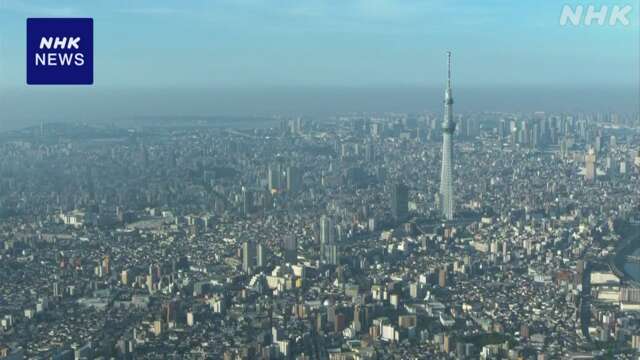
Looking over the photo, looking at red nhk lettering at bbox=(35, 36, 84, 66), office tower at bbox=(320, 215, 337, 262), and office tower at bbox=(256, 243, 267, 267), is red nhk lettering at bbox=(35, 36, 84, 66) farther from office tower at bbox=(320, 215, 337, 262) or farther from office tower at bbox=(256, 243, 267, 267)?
office tower at bbox=(320, 215, 337, 262)

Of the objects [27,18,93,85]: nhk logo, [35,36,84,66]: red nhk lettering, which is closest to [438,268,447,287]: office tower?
[27,18,93,85]: nhk logo

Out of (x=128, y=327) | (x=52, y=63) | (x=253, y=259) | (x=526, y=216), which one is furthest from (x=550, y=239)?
(x=52, y=63)

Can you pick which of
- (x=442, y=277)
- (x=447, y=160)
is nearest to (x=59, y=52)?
(x=442, y=277)

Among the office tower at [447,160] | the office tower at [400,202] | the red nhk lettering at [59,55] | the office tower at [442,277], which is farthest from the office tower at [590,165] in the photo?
the red nhk lettering at [59,55]

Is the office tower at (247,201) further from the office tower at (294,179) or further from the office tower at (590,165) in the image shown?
the office tower at (590,165)

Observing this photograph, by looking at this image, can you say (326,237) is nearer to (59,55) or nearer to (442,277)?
(442,277)

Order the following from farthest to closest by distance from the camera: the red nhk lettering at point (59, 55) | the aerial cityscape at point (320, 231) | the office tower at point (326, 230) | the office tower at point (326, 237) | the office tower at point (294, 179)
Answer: the office tower at point (294, 179), the office tower at point (326, 230), the office tower at point (326, 237), the aerial cityscape at point (320, 231), the red nhk lettering at point (59, 55)

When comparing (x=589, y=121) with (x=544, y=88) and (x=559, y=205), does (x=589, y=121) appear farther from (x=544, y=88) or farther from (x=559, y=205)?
(x=544, y=88)
